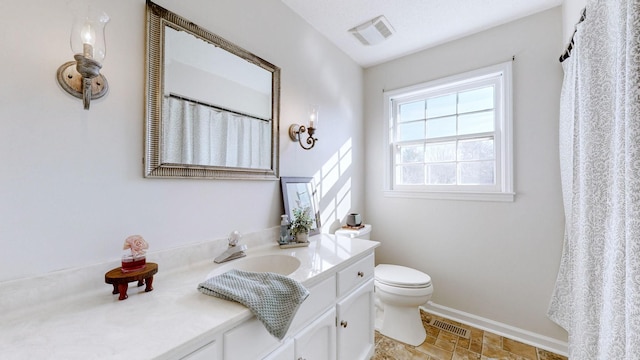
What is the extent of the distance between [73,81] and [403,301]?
6.90ft

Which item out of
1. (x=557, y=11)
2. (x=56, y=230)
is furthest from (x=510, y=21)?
(x=56, y=230)

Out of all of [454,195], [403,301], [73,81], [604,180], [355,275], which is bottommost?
[403,301]

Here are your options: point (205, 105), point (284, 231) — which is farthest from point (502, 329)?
point (205, 105)

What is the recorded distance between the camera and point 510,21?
1884mm

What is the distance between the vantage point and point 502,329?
6.20 feet

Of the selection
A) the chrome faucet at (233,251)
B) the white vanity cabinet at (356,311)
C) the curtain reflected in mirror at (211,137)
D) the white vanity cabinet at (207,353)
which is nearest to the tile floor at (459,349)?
the white vanity cabinet at (356,311)

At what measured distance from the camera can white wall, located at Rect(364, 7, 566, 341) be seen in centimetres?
174

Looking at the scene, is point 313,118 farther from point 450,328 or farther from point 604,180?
point 450,328

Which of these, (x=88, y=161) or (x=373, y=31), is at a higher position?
(x=373, y=31)

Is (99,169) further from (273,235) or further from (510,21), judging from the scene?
(510,21)

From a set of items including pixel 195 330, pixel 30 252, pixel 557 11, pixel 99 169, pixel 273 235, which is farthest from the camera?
pixel 557 11

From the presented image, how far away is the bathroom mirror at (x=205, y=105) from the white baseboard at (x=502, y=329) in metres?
1.87

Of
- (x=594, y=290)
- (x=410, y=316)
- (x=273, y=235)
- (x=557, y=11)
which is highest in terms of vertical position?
(x=557, y=11)

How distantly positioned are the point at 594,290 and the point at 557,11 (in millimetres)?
1842
